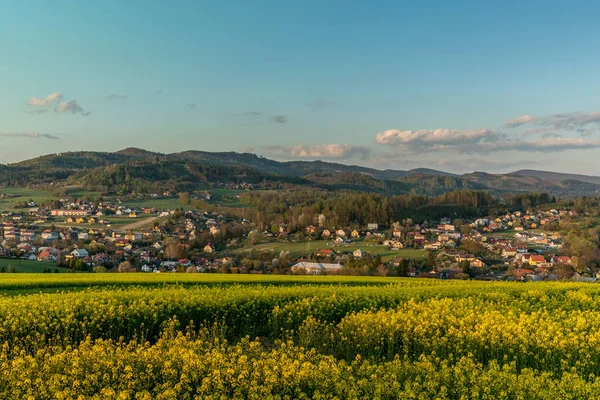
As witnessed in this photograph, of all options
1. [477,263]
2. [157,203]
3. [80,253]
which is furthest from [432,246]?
[157,203]

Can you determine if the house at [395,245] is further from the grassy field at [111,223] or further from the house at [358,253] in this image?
the grassy field at [111,223]

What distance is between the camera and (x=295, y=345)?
1234 cm

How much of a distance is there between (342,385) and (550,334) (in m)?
7.10

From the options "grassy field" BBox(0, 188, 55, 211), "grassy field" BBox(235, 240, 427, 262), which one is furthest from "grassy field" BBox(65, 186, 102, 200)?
"grassy field" BBox(235, 240, 427, 262)

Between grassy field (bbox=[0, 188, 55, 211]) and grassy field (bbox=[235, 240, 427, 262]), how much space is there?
72.8m

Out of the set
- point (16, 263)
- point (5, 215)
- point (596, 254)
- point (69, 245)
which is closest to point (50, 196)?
point (5, 215)

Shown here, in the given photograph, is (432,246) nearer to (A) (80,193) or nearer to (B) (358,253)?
(B) (358,253)

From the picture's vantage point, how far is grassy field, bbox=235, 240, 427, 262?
68312mm

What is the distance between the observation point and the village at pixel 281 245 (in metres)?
52.3

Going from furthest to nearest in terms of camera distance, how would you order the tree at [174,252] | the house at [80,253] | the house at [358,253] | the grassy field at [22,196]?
the grassy field at [22,196]
the house at [358,253]
the tree at [174,252]
the house at [80,253]

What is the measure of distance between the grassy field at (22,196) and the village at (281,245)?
16.2 feet

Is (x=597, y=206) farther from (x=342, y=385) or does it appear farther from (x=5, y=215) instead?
(x=5, y=215)

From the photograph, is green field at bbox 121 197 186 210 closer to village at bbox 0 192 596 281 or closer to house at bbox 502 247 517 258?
village at bbox 0 192 596 281

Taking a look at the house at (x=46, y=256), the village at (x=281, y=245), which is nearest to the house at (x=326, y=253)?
the village at (x=281, y=245)
